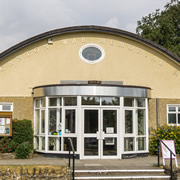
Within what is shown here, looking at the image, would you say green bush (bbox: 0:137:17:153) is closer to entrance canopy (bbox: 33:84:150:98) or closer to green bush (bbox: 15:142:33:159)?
green bush (bbox: 15:142:33:159)

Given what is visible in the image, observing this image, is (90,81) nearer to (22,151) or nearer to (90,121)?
(90,121)

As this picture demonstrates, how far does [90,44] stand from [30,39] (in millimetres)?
3013

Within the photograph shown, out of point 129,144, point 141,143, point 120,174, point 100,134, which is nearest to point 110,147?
point 100,134

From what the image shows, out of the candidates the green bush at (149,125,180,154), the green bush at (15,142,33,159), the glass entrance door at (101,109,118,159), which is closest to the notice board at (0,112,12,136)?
the green bush at (15,142,33,159)

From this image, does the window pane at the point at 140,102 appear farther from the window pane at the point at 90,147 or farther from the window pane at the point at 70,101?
the window pane at the point at 70,101

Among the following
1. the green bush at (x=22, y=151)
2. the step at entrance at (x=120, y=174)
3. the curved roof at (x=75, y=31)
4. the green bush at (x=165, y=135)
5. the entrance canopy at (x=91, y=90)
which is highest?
the curved roof at (x=75, y=31)

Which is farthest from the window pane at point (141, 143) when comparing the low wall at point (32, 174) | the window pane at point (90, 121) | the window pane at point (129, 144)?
the low wall at point (32, 174)

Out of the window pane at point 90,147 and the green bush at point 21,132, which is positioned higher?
the green bush at point 21,132

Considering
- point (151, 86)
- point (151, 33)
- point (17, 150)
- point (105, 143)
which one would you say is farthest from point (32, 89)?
point (151, 33)

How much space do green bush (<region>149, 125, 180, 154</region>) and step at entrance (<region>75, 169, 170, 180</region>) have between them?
13.8ft

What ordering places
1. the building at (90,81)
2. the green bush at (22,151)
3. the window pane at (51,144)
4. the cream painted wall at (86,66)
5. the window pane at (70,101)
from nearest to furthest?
the green bush at (22,151) < the window pane at (70,101) < the building at (90,81) < the window pane at (51,144) < the cream painted wall at (86,66)

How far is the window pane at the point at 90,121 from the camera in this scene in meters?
13.6

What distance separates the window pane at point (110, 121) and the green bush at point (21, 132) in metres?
3.58

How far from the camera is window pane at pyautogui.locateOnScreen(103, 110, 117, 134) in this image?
13734 mm
